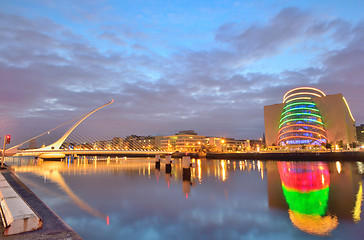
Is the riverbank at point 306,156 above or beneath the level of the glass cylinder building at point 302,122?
beneath

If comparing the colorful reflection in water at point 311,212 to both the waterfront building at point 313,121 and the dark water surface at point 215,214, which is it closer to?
the dark water surface at point 215,214

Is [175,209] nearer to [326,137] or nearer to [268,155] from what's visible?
[268,155]

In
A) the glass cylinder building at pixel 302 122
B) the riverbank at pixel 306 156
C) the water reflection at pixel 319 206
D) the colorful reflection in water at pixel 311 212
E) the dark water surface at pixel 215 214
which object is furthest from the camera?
A: the glass cylinder building at pixel 302 122

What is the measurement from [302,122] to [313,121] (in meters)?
4.54

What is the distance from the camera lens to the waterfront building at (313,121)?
9275cm

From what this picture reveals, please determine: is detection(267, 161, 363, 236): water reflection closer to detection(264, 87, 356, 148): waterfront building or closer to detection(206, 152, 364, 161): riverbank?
detection(206, 152, 364, 161): riverbank

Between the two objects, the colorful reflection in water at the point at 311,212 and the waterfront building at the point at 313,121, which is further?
the waterfront building at the point at 313,121

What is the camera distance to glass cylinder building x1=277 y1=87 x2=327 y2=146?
9262 centimetres

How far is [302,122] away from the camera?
93.9 metres

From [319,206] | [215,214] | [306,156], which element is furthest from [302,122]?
[215,214]

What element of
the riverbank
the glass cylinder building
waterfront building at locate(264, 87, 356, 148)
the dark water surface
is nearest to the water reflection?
the dark water surface

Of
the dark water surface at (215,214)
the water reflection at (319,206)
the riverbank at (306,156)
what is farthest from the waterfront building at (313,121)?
the dark water surface at (215,214)

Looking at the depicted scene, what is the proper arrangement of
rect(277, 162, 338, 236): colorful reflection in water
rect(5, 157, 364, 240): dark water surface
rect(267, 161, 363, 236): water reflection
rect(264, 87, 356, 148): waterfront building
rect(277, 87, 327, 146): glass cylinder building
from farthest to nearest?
rect(264, 87, 356, 148): waterfront building → rect(277, 87, 327, 146): glass cylinder building → rect(267, 161, 363, 236): water reflection → rect(277, 162, 338, 236): colorful reflection in water → rect(5, 157, 364, 240): dark water surface

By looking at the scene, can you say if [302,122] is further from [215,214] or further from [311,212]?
[215,214]
